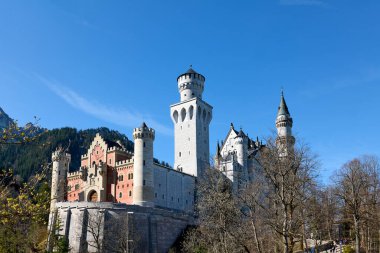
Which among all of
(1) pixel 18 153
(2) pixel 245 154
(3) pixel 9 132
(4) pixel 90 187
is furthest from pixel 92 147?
(1) pixel 18 153

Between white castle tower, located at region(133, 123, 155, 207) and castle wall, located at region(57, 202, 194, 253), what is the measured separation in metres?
3.86

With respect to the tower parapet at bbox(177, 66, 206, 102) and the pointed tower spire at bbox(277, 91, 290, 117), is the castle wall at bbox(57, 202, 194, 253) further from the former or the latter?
the tower parapet at bbox(177, 66, 206, 102)

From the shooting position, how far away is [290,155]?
87.8 feet

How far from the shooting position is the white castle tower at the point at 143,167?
195ft

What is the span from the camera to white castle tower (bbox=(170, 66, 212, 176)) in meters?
78.8

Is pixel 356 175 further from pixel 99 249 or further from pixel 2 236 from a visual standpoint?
pixel 2 236

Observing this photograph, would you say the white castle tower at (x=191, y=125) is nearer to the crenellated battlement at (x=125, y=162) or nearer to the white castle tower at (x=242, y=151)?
the white castle tower at (x=242, y=151)

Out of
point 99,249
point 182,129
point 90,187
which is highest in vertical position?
point 182,129

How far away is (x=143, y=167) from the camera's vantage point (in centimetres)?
6112

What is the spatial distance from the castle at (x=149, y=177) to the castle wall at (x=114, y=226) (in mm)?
120

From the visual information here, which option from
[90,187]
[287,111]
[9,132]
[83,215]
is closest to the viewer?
[9,132]

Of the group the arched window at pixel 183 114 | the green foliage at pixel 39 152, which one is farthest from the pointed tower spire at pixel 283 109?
the green foliage at pixel 39 152

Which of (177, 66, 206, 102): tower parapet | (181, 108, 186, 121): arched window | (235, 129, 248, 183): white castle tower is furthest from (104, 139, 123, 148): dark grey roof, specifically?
(235, 129, 248, 183): white castle tower

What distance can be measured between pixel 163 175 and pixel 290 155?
4310 cm
